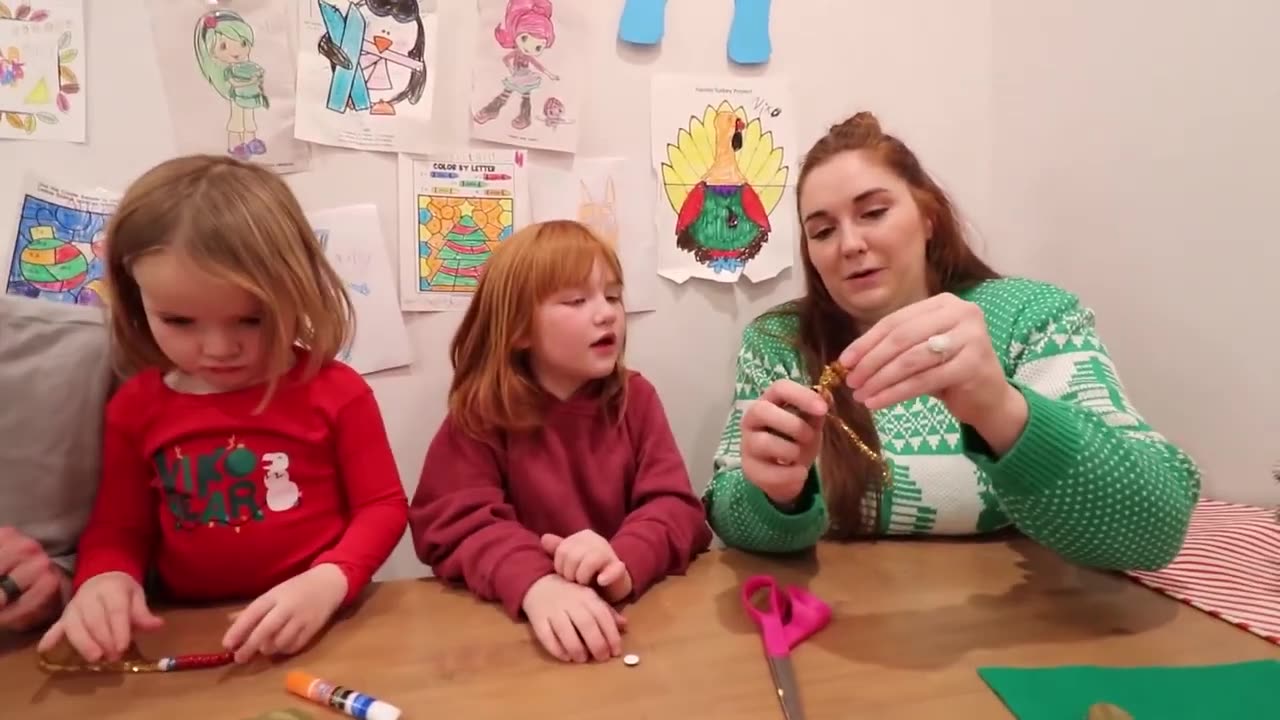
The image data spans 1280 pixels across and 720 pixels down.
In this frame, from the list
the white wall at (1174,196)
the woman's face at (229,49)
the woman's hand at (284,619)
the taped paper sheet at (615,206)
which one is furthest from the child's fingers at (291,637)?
the white wall at (1174,196)

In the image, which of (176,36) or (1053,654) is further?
(176,36)

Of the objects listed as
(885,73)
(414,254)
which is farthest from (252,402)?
(885,73)

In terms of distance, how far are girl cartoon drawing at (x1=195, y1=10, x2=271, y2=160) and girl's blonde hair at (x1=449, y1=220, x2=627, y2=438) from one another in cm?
40

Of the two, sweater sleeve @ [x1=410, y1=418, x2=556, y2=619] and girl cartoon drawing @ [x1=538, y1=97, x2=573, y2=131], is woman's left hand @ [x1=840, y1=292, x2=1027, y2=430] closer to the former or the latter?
sweater sleeve @ [x1=410, y1=418, x2=556, y2=619]

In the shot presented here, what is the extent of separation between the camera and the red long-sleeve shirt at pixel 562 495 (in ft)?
2.55

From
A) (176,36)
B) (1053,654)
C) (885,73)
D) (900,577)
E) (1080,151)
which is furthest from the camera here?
(885,73)

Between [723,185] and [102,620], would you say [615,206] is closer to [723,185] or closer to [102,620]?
[723,185]

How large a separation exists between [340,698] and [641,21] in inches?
37.4

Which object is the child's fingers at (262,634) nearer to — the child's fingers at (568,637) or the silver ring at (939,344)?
the child's fingers at (568,637)

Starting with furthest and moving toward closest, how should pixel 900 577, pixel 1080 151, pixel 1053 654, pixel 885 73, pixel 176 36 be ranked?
pixel 885 73
pixel 1080 151
pixel 176 36
pixel 900 577
pixel 1053 654

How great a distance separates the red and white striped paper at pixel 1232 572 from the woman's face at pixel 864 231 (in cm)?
39

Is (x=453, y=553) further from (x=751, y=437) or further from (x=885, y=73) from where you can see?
(x=885, y=73)

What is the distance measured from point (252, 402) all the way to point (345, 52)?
1.72ft

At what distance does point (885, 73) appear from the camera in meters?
1.23
